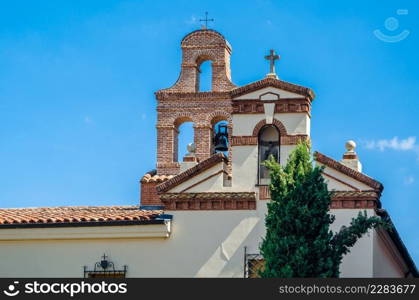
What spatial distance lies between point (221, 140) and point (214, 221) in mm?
5372

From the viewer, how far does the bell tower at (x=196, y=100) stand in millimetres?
43844

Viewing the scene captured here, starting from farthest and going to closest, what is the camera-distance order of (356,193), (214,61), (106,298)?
(214,61)
(356,193)
(106,298)

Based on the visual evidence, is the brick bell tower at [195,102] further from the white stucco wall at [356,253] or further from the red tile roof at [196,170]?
the white stucco wall at [356,253]

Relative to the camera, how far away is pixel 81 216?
37656mm

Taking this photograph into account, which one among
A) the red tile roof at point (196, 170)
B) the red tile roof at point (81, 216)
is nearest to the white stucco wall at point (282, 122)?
the red tile roof at point (196, 170)

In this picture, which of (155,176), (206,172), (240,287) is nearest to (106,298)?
(240,287)

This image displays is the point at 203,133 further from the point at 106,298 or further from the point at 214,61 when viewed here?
the point at 106,298

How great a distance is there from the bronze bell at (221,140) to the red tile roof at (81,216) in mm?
2821

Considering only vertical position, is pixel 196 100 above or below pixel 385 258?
above

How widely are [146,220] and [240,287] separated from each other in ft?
21.6

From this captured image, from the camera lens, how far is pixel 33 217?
125 feet

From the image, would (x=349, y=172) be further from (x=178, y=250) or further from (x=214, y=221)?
(x=178, y=250)

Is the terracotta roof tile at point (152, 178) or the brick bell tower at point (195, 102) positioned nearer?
the terracotta roof tile at point (152, 178)

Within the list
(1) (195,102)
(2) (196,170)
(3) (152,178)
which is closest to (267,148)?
(2) (196,170)
